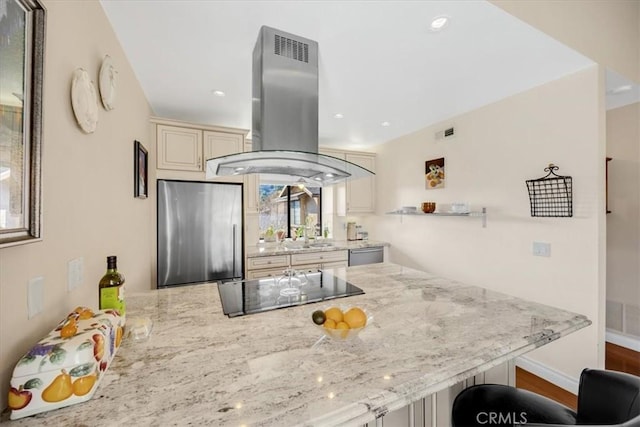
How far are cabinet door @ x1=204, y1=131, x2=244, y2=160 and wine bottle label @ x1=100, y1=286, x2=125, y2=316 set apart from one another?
2.10 m

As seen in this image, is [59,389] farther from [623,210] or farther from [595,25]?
[623,210]

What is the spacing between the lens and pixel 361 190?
4.37 m

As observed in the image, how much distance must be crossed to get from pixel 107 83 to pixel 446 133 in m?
3.16

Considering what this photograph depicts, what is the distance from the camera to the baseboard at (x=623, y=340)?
8.57 feet

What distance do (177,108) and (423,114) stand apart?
107 inches

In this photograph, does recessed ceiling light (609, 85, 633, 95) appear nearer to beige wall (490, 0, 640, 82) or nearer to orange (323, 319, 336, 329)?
beige wall (490, 0, 640, 82)

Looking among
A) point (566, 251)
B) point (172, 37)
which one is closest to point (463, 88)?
point (566, 251)

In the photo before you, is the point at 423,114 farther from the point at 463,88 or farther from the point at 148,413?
the point at 148,413

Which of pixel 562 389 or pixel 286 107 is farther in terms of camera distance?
pixel 562 389

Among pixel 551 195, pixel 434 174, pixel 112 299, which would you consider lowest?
pixel 112 299

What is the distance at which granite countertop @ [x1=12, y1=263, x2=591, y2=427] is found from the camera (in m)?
0.66

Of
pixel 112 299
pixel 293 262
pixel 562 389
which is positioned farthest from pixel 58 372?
pixel 562 389

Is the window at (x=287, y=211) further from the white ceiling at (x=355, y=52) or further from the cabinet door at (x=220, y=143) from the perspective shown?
the white ceiling at (x=355, y=52)

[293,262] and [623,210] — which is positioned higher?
[623,210]
